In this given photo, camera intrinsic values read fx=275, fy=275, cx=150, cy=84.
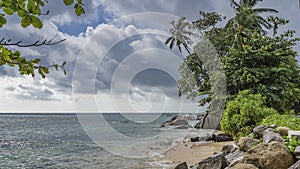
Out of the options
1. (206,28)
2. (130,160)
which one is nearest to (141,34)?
(130,160)

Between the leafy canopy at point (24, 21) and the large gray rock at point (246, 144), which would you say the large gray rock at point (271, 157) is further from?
the leafy canopy at point (24, 21)

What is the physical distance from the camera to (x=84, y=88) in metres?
11.3

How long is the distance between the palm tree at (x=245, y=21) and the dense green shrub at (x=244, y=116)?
316 inches

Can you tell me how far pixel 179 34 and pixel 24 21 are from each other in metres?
28.7

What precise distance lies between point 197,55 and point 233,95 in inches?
291

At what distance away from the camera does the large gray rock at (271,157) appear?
535 centimetres

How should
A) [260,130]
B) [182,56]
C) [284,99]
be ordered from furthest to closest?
[182,56] < [284,99] < [260,130]

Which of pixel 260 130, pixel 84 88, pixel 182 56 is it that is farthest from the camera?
pixel 182 56

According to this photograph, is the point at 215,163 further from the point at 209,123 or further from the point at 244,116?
the point at 209,123

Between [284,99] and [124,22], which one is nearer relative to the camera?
[124,22]

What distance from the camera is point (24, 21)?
87cm

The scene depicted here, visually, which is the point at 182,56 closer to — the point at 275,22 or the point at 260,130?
the point at 275,22

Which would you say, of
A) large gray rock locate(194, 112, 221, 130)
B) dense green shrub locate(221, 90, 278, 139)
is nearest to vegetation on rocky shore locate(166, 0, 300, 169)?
dense green shrub locate(221, 90, 278, 139)

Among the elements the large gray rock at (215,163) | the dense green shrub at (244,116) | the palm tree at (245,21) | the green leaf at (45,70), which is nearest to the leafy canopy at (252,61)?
the palm tree at (245,21)
